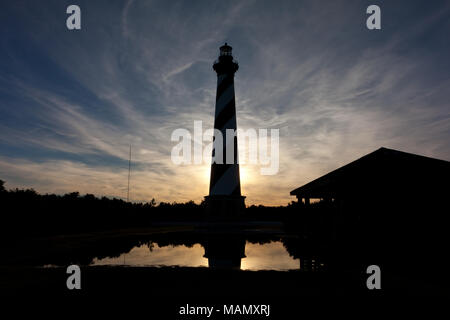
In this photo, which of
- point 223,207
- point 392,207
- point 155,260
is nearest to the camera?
point 155,260

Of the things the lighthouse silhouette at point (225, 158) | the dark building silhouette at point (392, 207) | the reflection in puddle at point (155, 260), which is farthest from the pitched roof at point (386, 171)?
the lighthouse silhouette at point (225, 158)

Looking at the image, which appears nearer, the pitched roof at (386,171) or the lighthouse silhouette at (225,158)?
the pitched roof at (386,171)

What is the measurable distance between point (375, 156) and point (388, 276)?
155 inches

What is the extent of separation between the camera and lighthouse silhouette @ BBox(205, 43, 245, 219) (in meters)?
24.4

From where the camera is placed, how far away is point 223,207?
24391 mm

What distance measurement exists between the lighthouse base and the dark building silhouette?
13193 mm

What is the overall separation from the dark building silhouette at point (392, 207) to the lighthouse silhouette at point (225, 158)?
13115 mm

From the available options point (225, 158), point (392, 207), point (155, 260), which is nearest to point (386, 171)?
point (392, 207)

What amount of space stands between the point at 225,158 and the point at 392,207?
16.0 m

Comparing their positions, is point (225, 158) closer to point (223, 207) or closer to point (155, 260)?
point (223, 207)

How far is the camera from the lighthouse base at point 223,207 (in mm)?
24359

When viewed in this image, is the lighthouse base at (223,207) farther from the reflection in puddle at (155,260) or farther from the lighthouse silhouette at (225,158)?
the reflection in puddle at (155,260)

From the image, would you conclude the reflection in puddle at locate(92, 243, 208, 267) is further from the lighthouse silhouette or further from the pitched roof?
the lighthouse silhouette

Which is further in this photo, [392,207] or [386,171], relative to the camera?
[392,207]
